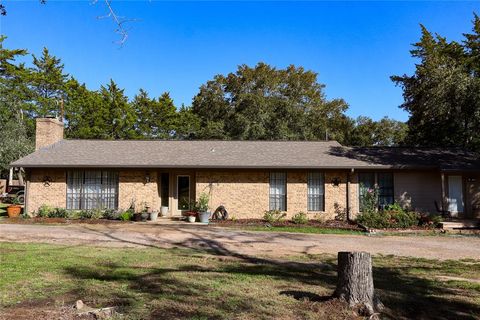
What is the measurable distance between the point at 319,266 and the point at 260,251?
7.63 ft

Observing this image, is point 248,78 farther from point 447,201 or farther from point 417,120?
point 447,201

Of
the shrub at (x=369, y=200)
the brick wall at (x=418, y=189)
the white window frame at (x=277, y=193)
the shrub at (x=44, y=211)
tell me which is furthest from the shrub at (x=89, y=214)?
the brick wall at (x=418, y=189)

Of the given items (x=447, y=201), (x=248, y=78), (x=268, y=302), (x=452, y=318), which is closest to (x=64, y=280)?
(x=268, y=302)

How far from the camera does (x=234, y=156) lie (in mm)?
19484

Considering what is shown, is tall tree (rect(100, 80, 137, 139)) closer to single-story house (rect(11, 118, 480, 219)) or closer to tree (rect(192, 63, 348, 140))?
tree (rect(192, 63, 348, 140))

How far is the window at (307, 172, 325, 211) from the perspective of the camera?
18.5 metres

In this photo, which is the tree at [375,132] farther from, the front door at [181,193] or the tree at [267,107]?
the front door at [181,193]

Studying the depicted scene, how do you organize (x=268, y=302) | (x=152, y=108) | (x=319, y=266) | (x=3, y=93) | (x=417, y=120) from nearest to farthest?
(x=268, y=302) < (x=319, y=266) < (x=417, y=120) < (x=3, y=93) < (x=152, y=108)

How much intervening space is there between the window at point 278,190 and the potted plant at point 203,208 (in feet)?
10.2

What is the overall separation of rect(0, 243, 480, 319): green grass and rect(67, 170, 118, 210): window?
8.46 m

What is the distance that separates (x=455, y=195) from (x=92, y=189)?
17.5 metres

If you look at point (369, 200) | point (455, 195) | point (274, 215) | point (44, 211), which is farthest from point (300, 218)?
point (44, 211)

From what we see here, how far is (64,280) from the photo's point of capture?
6926 mm

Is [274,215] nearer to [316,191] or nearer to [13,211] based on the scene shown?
[316,191]
